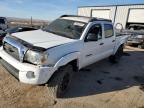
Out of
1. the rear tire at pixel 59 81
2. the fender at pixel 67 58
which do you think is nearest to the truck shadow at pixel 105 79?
the rear tire at pixel 59 81

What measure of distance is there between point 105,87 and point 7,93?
8.60 feet

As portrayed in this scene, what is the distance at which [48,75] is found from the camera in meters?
4.09

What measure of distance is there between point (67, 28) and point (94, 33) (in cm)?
80

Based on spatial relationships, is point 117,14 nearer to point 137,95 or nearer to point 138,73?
point 138,73

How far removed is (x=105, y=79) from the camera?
636cm

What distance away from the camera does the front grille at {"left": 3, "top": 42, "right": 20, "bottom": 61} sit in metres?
4.34

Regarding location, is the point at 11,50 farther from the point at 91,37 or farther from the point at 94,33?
the point at 94,33

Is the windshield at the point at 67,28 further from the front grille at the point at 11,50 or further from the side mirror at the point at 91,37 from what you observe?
the front grille at the point at 11,50

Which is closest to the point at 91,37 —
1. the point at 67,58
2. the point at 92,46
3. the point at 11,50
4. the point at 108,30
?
the point at 92,46

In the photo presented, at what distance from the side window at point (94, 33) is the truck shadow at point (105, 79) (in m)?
1.29

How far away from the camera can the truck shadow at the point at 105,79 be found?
530 cm

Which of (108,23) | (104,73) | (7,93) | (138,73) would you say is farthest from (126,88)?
(7,93)

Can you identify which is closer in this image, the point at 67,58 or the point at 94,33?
the point at 67,58

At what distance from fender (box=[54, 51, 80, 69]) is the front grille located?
0.91 m
